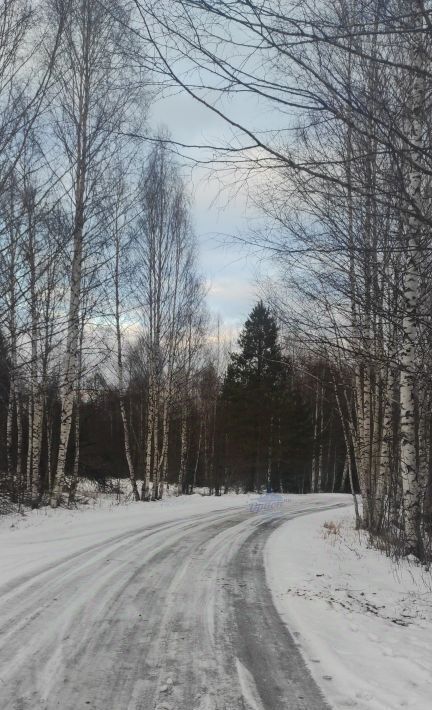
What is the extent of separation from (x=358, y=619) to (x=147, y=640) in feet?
6.58

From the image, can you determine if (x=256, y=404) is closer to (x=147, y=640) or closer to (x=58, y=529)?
(x=58, y=529)

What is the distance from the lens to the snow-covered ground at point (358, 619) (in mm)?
3373

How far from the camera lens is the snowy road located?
321cm

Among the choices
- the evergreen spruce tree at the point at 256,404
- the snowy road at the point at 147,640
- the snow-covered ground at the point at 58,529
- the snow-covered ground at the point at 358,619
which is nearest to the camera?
the snowy road at the point at 147,640

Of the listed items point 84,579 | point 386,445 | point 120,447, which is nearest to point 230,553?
point 84,579

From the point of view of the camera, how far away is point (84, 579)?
610cm

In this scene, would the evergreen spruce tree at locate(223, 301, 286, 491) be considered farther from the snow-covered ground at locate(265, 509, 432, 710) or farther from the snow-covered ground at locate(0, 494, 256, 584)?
the snow-covered ground at locate(265, 509, 432, 710)

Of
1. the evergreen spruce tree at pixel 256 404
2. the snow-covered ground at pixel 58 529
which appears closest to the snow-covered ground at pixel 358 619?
the snow-covered ground at pixel 58 529

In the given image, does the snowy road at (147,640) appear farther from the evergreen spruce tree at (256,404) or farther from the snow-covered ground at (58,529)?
the evergreen spruce tree at (256,404)

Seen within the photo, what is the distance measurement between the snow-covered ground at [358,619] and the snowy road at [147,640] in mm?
193

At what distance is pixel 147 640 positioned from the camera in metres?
4.14

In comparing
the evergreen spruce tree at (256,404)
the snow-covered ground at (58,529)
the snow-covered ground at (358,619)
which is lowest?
the snow-covered ground at (58,529)

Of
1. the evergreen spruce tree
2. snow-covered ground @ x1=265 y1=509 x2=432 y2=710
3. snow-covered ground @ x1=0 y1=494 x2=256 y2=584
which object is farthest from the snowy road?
the evergreen spruce tree

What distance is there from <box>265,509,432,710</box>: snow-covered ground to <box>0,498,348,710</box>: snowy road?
19 centimetres
